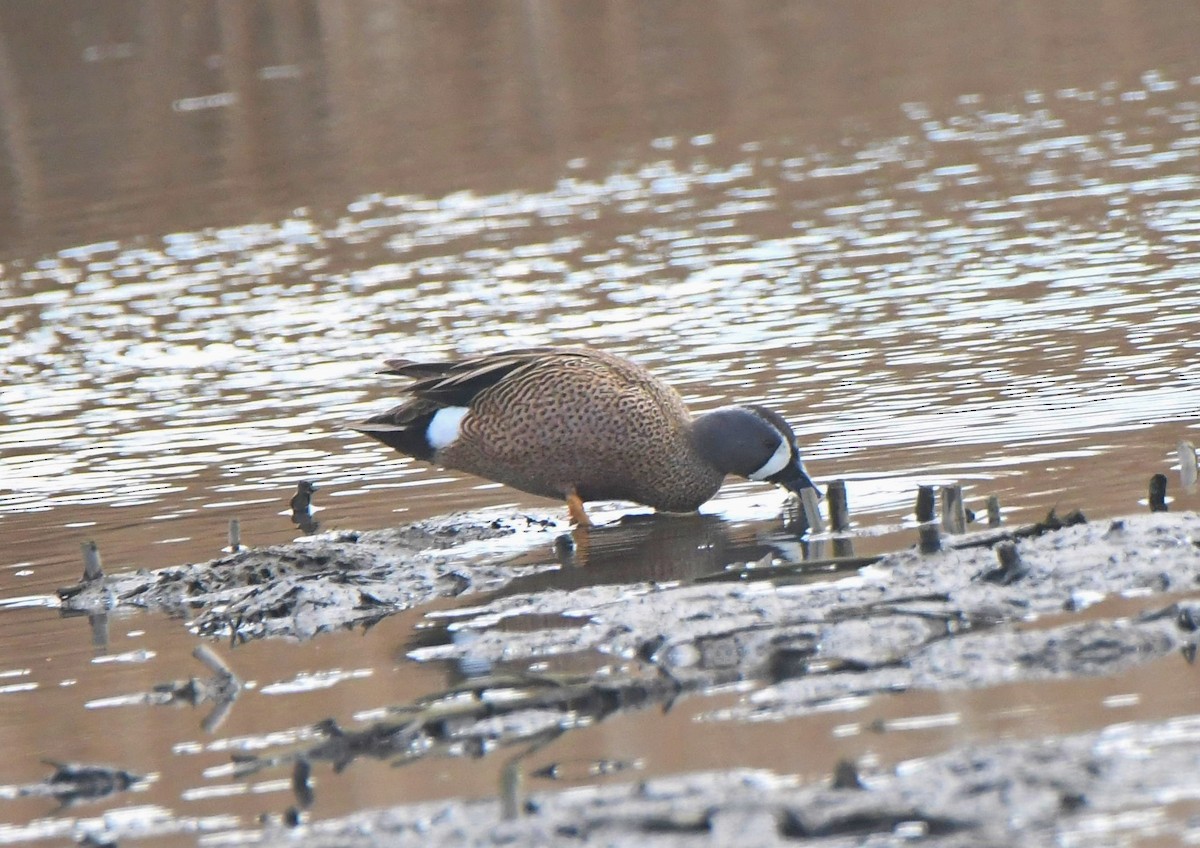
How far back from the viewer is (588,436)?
8.24m

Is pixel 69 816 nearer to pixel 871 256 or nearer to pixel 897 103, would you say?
pixel 871 256

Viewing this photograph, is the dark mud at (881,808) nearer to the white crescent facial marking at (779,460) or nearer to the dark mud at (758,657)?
the dark mud at (758,657)

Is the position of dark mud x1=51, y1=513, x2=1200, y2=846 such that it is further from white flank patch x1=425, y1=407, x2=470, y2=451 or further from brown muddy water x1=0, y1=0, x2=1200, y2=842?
white flank patch x1=425, y1=407, x2=470, y2=451

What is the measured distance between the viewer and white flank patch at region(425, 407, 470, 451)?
336 inches

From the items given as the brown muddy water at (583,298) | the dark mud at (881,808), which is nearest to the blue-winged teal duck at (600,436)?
the brown muddy water at (583,298)

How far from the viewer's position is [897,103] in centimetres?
2103

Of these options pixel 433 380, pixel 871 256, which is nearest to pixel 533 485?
pixel 433 380

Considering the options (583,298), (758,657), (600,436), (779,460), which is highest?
(583,298)

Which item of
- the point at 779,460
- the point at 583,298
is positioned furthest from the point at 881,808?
the point at 583,298

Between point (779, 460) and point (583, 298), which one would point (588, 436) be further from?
point (583, 298)

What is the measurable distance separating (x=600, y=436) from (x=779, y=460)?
0.72 metres

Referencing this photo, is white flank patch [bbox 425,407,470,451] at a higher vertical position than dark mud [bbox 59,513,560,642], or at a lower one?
higher

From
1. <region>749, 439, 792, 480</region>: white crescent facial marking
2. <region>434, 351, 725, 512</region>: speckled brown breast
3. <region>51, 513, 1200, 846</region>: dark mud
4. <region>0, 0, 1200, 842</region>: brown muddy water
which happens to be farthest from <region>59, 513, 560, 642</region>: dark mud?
<region>749, 439, 792, 480</region>: white crescent facial marking

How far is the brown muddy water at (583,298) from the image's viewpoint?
5965 mm
